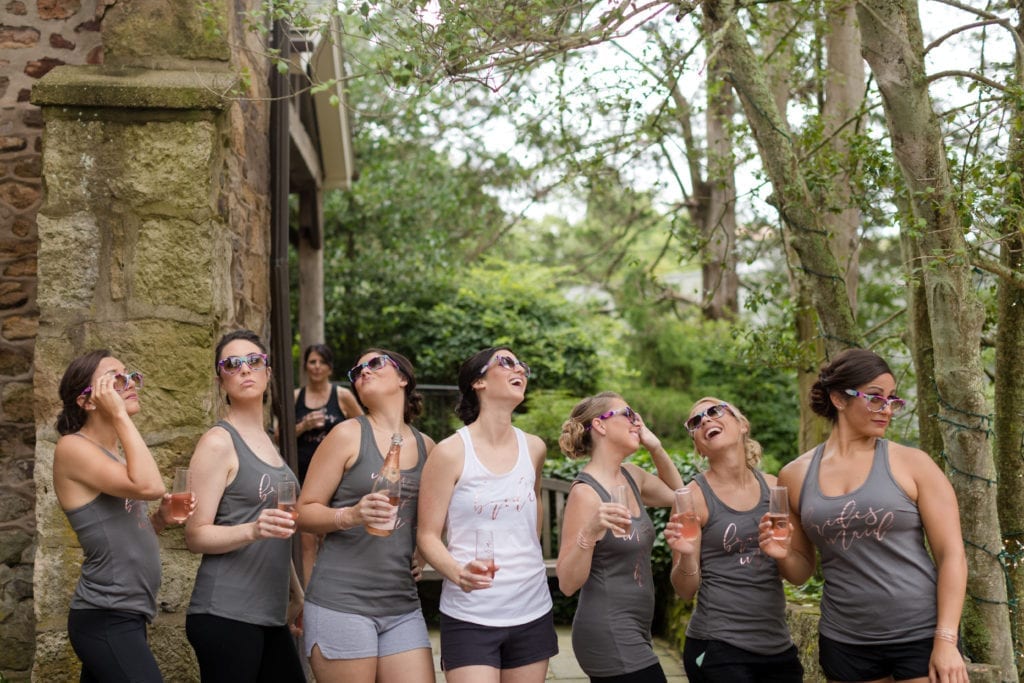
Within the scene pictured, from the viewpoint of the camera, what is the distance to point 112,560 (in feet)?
11.3

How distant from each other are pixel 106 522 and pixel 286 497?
657 millimetres

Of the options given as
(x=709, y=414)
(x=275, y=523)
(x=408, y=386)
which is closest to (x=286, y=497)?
(x=275, y=523)

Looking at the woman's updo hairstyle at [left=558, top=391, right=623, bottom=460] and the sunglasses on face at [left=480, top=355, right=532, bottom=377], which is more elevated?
the sunglasses on face at [left=480, top=355, right=532, bottom=377]

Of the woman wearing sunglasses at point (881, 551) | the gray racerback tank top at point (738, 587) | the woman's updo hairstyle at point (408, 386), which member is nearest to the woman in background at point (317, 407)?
the woman's updo hairstyle at point (408, 386)

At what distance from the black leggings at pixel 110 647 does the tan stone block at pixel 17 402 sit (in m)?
2.43

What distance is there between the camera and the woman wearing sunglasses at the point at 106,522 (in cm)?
338

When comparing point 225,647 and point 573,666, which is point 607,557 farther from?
point 573,666

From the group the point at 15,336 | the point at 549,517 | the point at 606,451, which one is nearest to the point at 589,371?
the point at 549,517

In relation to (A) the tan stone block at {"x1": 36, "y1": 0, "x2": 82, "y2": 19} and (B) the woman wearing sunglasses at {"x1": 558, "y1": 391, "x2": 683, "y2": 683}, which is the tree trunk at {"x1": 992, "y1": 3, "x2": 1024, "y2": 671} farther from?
(A) the tan stone block at {"x1": 36, "y1": 0, "x2": 82, "y2": 19}

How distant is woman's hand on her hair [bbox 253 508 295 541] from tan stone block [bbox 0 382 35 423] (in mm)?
2828

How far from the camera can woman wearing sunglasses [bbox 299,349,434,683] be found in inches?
138

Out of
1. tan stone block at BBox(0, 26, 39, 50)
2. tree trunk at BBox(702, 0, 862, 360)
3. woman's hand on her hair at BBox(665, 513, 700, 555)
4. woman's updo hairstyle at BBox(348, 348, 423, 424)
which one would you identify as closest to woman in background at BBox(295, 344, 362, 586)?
tan stone block at BBox(0, 26, 39, 50)

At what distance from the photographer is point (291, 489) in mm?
3316

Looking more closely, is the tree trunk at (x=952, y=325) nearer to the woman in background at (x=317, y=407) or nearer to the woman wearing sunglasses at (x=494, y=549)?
the woman wearing sunglasses at (x=494, y=549)
